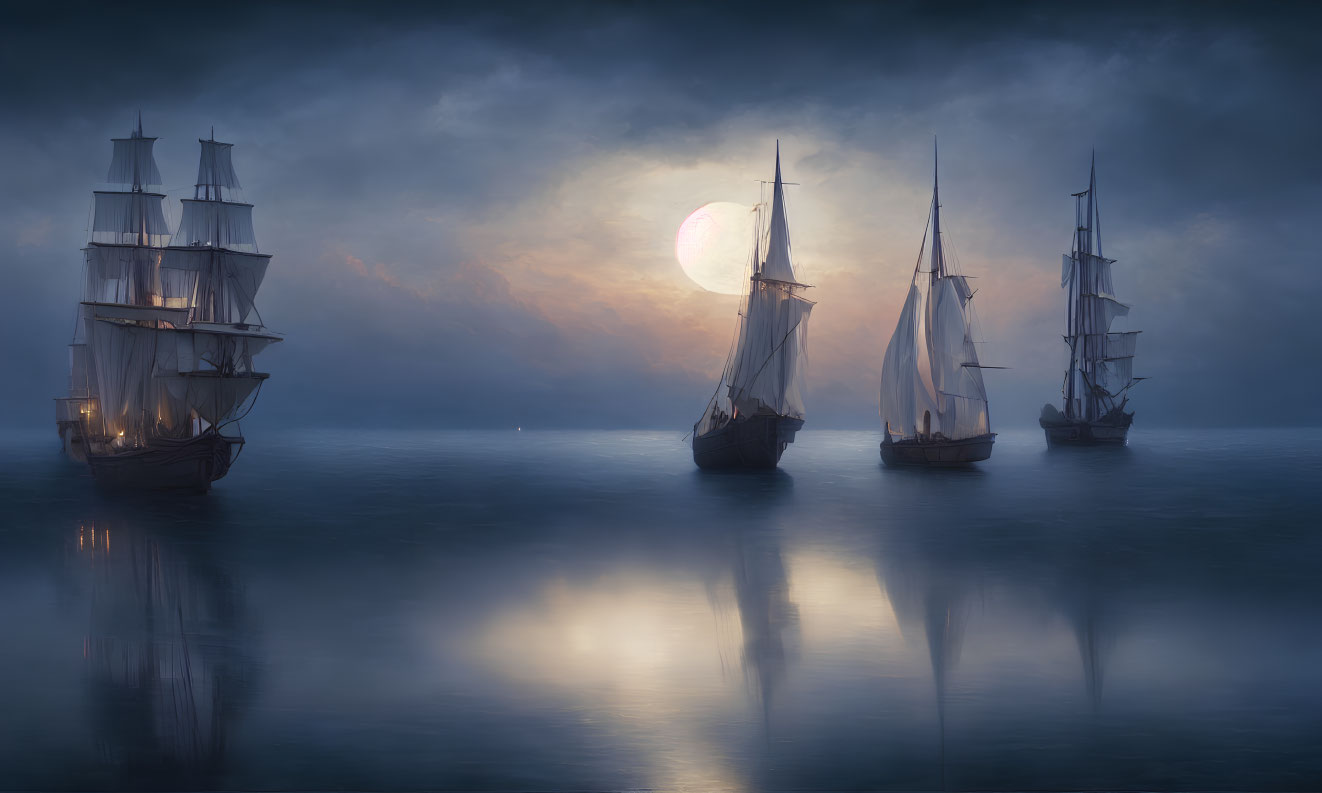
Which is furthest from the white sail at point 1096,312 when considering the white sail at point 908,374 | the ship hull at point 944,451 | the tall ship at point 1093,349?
the white sail at point 908,374

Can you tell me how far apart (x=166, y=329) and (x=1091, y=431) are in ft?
414

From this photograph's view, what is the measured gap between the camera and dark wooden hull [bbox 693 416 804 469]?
3246 inches

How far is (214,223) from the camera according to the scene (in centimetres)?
8194

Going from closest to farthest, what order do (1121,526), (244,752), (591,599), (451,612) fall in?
(244,752) → (451,612) → (591,599) → (1121,526)

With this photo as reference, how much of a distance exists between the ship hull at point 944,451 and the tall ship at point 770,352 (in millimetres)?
9928

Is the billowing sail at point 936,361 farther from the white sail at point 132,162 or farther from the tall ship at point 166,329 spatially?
the white sail at point 132,162

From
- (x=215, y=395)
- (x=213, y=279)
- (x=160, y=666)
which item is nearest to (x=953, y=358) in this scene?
(x=215, y=395)

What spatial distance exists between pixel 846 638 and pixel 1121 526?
3164 cm

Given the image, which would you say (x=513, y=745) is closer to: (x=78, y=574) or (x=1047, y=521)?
(x=78, y=574)

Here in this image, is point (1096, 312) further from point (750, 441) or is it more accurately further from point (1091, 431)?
point (750, 441)

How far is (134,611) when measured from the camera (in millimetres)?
25062

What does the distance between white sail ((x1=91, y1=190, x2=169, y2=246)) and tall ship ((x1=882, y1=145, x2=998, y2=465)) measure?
68.8 meters

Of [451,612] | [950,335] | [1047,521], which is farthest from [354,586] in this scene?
[950,335]

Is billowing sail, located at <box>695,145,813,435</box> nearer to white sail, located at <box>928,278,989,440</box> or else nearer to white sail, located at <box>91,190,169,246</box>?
white sail, located at <box>928,278,989,440</box>
